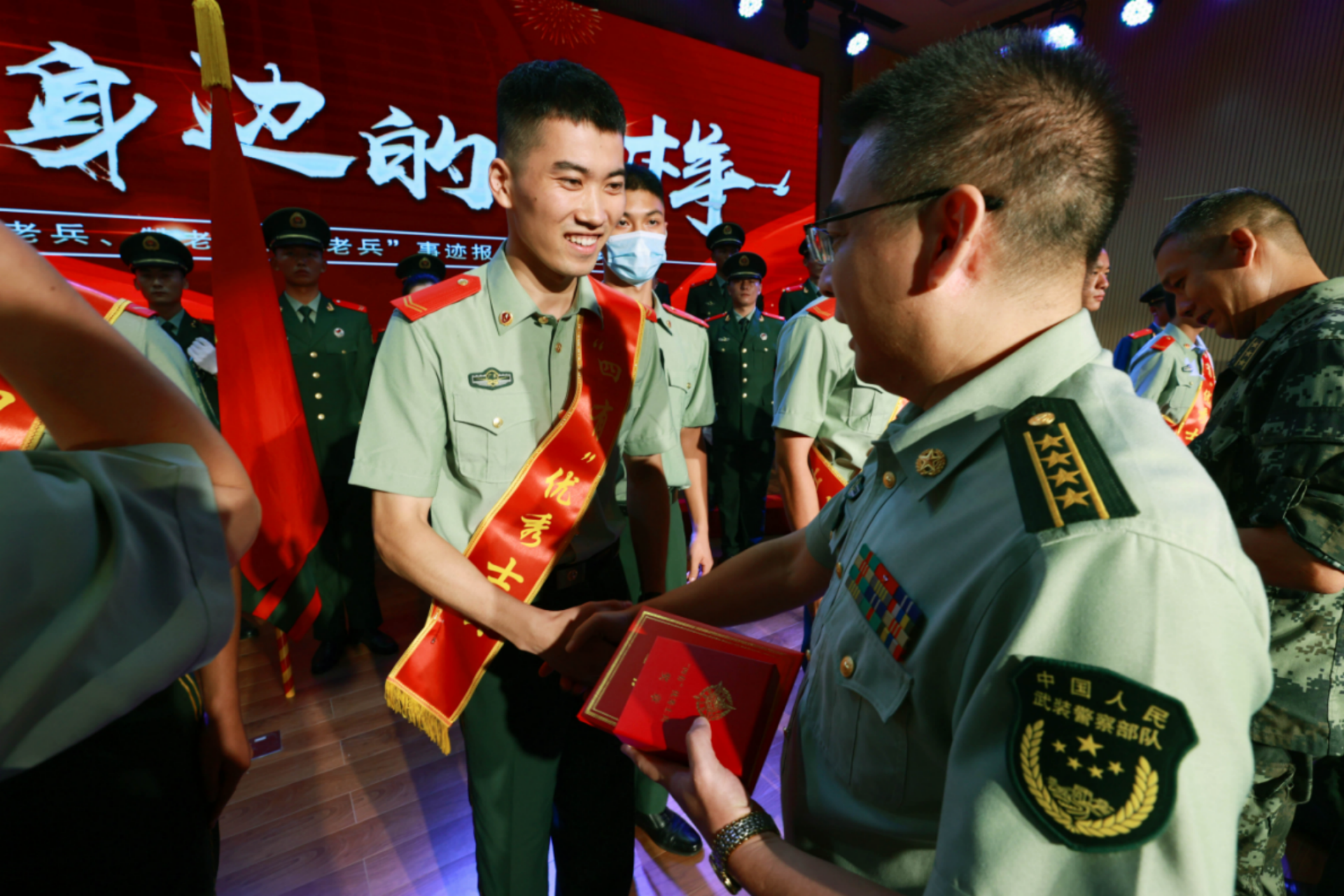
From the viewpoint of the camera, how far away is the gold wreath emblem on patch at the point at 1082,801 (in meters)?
0.39

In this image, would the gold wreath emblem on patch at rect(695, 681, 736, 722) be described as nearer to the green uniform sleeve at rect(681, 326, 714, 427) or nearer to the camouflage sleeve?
the camouflage sleeve

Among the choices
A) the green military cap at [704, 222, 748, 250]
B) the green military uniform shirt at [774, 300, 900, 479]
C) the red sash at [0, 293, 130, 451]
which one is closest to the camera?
the red sash at [0, 293, 130, 451]

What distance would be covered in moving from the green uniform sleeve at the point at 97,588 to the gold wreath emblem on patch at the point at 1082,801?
A: 57 centimetres

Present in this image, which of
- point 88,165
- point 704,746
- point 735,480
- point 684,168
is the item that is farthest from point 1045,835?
point 684,168

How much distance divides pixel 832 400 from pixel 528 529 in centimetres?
129

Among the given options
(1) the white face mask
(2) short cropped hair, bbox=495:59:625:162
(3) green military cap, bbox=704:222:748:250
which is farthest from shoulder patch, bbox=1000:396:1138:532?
(3) green military cap, bbox=704:222:748:250

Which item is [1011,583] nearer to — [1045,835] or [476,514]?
[1045,835]

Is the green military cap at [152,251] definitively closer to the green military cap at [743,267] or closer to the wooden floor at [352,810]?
the wooden floor at [352,810]

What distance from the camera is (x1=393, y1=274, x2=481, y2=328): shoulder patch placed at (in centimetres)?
114

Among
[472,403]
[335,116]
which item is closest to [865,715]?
[472,403]

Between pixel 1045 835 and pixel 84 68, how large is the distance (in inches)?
199

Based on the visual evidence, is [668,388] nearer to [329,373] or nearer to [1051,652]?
[1051,652]

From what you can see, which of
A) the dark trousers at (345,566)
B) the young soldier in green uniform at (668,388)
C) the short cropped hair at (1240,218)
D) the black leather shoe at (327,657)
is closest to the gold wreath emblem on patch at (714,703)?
the young soldier in green uniform at (668,388)

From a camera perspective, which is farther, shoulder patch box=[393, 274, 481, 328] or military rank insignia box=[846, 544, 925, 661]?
shoulder patch box=[393, 274, 481, 328]
